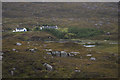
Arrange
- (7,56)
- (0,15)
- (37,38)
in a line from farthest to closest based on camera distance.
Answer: (0,15)
(37,38)
(7,56)

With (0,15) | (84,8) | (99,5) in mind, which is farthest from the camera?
(99,5)

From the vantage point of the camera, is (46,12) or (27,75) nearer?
(27,75)

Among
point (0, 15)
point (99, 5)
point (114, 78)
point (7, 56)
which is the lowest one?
point (114, 78)

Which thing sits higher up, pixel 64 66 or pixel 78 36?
pixel 78 36

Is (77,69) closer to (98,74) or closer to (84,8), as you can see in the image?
(98,74)

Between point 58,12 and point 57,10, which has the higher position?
point 57,10

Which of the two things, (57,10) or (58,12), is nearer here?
(58,12)

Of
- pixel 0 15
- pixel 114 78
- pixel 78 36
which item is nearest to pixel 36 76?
pixel 114 78

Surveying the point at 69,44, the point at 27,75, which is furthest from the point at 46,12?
the point at 27,75

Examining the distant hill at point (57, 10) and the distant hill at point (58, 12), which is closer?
the distant hill at point (58, 12)

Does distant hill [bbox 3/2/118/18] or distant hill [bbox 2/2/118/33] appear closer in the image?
distant hill [bbox 2/2/118/33]
